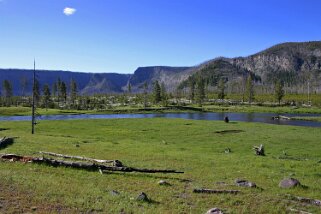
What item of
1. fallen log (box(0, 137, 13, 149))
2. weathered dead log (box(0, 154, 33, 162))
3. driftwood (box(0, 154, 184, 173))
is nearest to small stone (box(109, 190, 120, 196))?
driftwood (box(0, 154, 184, 173))

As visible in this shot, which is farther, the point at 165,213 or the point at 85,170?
the point at 85,170

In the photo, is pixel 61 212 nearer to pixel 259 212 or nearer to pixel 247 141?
pixel 259 212

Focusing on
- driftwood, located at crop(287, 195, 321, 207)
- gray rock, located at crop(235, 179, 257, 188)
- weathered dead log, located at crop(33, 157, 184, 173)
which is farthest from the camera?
weathered dead log, located at crop(33, 157, 184, 173)

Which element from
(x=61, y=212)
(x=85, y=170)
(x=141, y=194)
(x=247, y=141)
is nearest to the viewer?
(x=61, y=212)

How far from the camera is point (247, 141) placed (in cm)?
5491

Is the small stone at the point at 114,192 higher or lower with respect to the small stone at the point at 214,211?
lower

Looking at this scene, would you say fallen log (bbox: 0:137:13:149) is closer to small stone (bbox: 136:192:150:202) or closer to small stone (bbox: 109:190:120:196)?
small stone (bbox: 109:190:120:196)

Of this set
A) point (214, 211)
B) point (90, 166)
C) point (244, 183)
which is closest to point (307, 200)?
point (244, 183)

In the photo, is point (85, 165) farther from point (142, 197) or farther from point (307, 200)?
point (307, 200)

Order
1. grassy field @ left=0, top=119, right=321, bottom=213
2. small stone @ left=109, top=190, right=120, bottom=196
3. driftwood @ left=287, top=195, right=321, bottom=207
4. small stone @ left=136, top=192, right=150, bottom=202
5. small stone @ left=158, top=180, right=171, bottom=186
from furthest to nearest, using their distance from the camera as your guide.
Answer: small stone @ left=158, top=180, right=171, bottom=186 < small stone @ left=109, top=190, right=120, bottom=196 < driftwood @ left=287, top=195, right=321, bottom=207 < small stone @ left=136, top=192, right=150, bottom=202 < grassy field @ left=0, top=119, right=321, bottom=213

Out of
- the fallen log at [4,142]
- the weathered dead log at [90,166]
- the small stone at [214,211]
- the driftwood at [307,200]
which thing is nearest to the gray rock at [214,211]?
the small stone at [214,211]

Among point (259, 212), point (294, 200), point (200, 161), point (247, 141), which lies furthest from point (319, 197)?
point (247, 141)

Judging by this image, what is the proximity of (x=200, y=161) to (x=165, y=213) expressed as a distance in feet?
55.9

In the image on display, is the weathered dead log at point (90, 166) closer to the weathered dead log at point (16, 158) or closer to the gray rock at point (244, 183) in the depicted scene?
the weathered dead log at point (16, 158)
